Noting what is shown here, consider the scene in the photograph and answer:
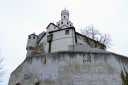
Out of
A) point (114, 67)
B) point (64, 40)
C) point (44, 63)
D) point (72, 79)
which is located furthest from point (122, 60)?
point (64, 40)

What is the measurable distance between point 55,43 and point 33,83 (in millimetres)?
11396

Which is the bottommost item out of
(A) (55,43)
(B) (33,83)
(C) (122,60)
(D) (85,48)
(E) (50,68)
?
(B) (33,83)

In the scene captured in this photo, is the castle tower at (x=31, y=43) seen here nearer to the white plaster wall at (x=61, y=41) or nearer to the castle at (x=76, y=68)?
the white plaster wall at (x=61, y=41)

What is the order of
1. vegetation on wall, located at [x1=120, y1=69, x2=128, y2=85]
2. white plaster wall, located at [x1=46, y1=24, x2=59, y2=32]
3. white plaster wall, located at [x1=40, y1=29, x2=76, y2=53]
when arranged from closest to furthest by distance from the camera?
vegetation on wall, located at [x1=120, y1=69, x2=128, y2=85] < white plaster wall, located at [x1=40, y1=29, x2=76, y2=53] < white plaster wall, located at [x1=46, y1=24, x2=59, y2=32]

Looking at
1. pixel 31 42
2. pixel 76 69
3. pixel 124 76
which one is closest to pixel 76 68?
pixel 76 69

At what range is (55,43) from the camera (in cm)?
2194

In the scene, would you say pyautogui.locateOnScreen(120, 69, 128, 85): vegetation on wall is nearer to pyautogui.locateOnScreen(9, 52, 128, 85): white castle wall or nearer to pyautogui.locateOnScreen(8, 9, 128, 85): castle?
pyautogui.locateOnScreen(8, 9, 128, 85): castle

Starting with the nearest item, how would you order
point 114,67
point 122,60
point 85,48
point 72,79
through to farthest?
point 72,79 → point 114,67 → point 122,60 → point 85,48

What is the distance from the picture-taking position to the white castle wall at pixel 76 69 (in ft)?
34.1

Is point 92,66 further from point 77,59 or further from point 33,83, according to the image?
point 33,83

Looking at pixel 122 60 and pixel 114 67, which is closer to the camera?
pixel 114 67

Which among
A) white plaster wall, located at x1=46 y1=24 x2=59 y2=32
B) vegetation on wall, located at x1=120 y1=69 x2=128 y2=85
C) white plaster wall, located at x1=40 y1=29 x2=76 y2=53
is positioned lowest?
vegetation on wall, located at x1=120 y1=69 x2=128 y2=85

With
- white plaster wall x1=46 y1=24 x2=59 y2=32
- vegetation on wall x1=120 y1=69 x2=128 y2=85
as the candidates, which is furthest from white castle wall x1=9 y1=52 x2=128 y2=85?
white plaster wall x1=46 y1=24 x2=59 y2=32

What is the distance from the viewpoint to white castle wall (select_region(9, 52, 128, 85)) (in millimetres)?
10398
